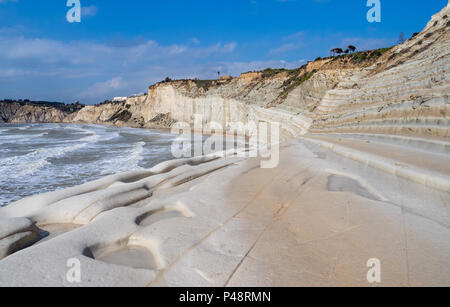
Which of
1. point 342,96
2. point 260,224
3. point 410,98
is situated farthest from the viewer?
point 342,96

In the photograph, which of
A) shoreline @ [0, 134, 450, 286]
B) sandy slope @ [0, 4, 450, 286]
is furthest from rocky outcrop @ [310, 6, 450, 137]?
shoreline @ [0, 134, 450, 286]

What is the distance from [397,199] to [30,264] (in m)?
4.39

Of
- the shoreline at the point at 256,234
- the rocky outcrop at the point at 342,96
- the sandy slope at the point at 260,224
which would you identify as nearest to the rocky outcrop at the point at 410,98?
the rocky outcrop at the point at 342,96

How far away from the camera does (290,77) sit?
149 ft

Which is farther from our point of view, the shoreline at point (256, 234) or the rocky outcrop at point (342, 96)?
the rocky outcrop at point (342, 96)

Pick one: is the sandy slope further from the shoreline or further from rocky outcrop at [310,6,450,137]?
rocky outcrop at [310,6,450,137]

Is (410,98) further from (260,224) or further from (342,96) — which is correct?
(260,224)

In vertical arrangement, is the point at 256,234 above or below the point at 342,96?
below

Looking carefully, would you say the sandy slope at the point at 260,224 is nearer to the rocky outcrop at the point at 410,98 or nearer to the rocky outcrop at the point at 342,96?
the rocky outcrop at the point at 410,98

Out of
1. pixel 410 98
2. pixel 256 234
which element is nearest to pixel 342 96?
pixel 410 98

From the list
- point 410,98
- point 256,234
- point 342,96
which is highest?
point 342,96

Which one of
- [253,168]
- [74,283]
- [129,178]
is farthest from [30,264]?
[253,168]
